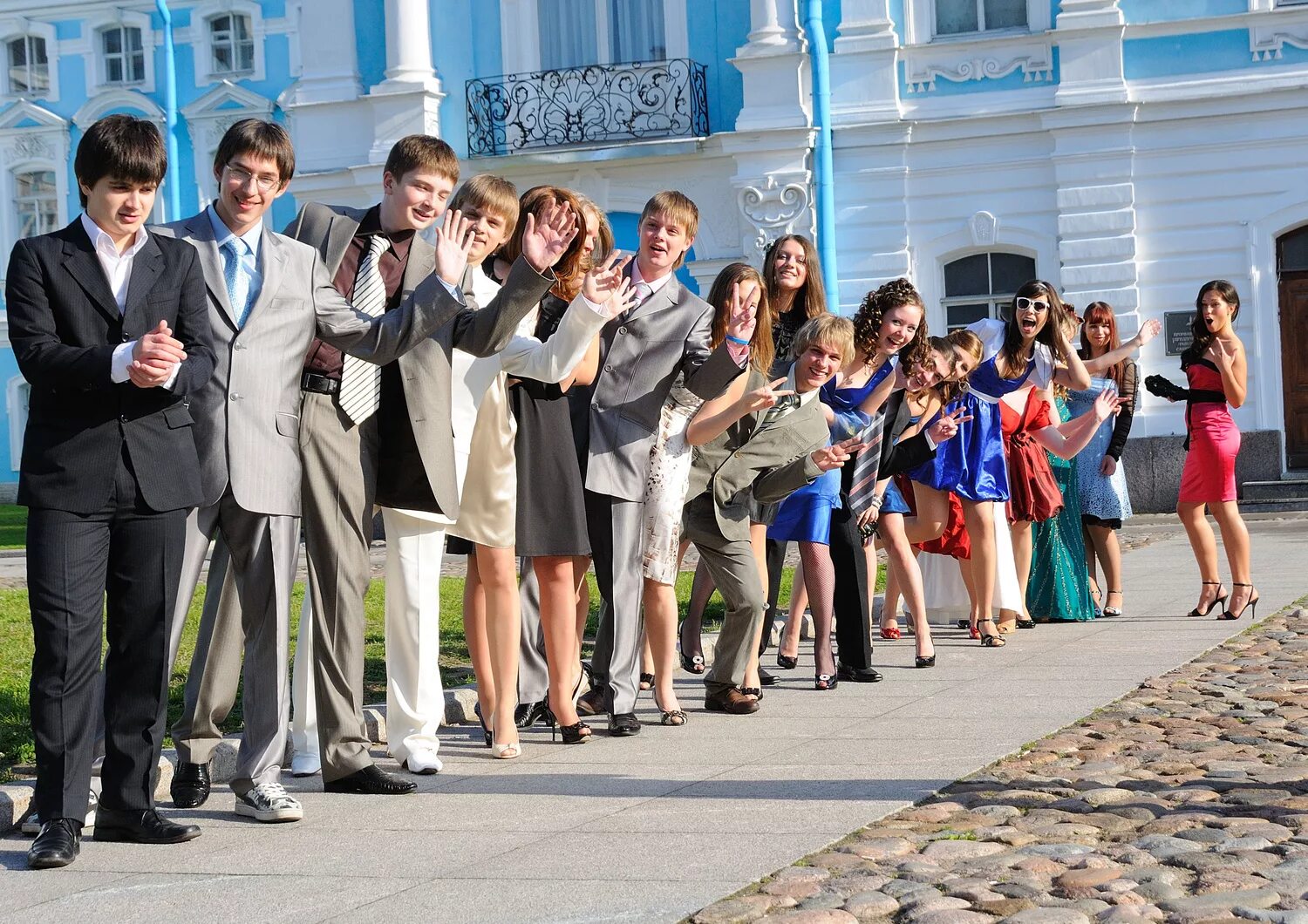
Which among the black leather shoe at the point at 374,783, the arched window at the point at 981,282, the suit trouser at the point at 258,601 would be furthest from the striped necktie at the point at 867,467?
the arched window at the point at 981,282

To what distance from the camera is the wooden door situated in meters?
22.4

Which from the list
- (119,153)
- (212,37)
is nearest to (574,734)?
(119,153)

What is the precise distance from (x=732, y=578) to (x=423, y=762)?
1738 millimetres

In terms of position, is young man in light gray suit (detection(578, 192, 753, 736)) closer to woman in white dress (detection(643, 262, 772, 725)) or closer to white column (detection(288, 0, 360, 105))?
woman in white dress (detection(643, 262, 772, 725))

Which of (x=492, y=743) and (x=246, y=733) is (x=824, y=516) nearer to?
(x=492, y=743)

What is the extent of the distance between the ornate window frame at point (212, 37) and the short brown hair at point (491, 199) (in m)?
24.2

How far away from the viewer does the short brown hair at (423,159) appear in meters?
6.18

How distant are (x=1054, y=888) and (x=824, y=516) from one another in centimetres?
403

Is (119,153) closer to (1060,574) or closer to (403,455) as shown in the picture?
(403,455)

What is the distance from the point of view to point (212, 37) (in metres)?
30.4

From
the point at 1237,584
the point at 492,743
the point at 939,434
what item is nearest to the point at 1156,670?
the point at 939,434

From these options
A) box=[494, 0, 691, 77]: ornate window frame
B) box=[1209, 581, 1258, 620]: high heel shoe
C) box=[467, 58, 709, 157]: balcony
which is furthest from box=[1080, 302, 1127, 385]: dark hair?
box=[494, 0, 691, 77]: ornate window frame

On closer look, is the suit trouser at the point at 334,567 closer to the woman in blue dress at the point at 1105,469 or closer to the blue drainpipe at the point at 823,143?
the woman in blue dress at the point at 1105,469

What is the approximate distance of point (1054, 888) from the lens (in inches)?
177
